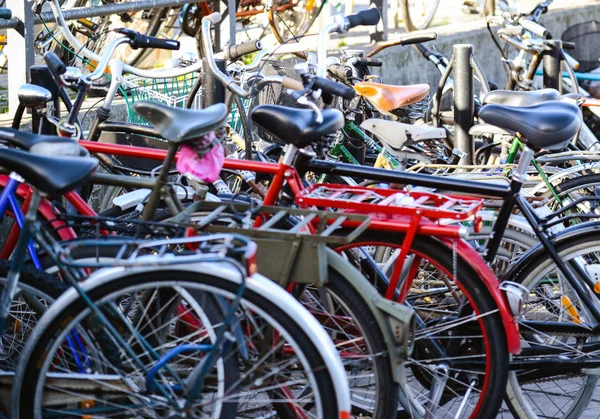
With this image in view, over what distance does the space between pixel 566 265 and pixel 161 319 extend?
1.60m

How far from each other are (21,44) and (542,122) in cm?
347

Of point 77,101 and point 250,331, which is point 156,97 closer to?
Answer: point 77,101

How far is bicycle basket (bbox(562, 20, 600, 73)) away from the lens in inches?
407

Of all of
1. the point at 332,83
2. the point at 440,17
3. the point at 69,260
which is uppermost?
the point at 332,83

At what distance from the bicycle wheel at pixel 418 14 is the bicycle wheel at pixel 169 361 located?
356 inches

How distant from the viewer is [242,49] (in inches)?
210

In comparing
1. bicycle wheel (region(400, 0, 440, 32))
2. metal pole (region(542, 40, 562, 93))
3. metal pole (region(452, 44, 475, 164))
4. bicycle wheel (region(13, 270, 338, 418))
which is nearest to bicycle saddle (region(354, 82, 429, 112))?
metal pole (region(452, 44, 475, 164))

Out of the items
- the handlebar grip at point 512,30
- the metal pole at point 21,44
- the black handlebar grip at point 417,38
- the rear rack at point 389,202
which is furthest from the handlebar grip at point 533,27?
the rear rack at point 389,202

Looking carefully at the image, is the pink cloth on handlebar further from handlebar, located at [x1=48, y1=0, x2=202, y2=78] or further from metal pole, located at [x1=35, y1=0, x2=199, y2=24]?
metal pole, located at [x1=35, y1=0, x2=199, y2=24]

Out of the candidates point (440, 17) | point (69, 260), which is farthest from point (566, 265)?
point (440, 17)

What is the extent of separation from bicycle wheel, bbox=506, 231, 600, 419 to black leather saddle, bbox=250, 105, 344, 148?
988mm

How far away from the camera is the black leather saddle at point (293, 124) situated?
367cm

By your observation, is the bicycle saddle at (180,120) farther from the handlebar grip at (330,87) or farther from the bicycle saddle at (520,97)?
the bicycle saddle at (520,97)

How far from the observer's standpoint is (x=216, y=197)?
4.11m
